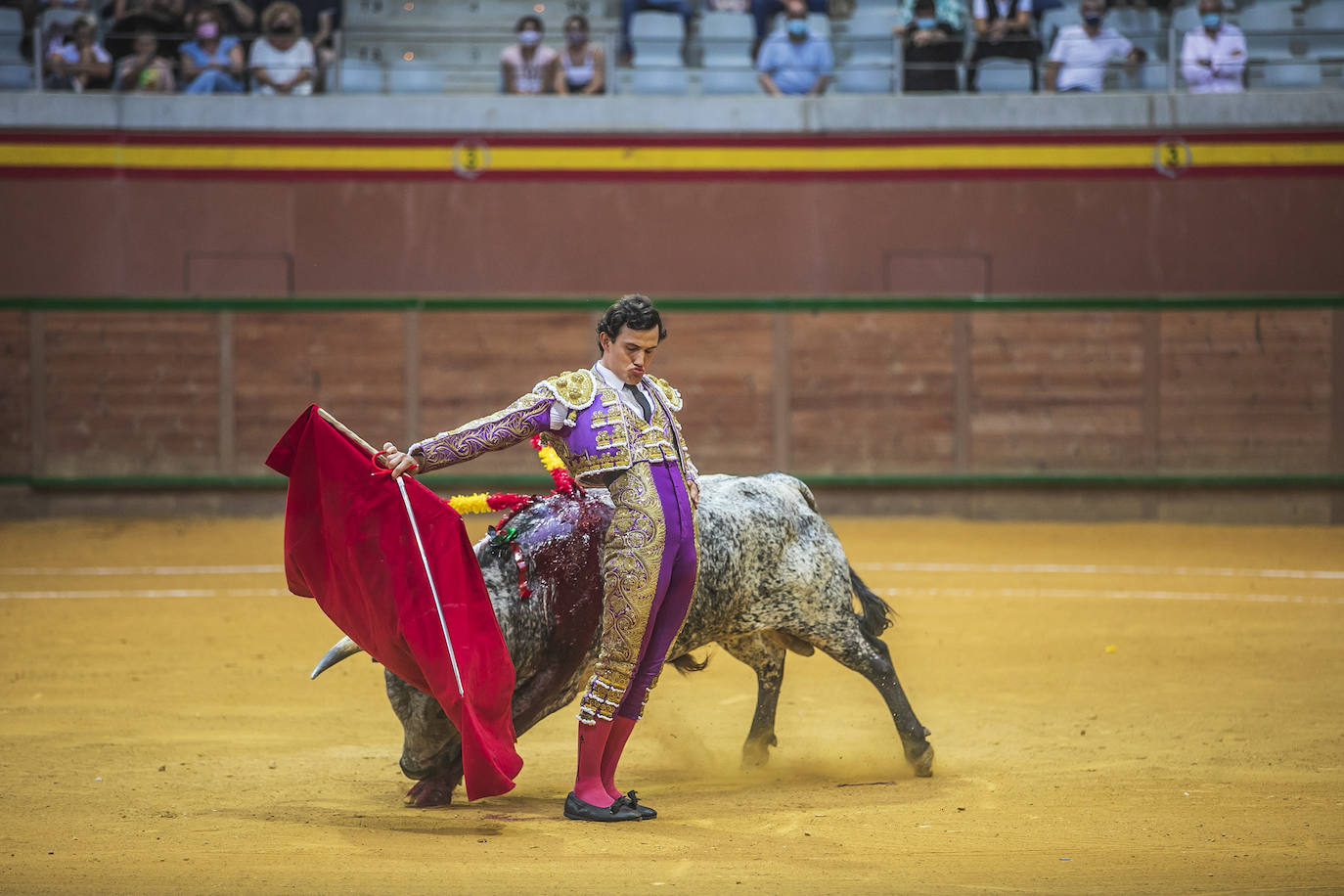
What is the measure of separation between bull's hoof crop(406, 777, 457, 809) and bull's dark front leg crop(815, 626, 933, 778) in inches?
54.5

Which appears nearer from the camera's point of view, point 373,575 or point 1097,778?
point 373,575

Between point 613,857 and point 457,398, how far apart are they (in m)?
9.32

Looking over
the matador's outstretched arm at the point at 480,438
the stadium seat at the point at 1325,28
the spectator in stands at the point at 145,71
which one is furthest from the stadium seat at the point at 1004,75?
the matador's outstretched arm at the point at 480,438

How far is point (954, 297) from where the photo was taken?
12938 millimetres

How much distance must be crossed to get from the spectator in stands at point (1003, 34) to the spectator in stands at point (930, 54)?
0.19 metres

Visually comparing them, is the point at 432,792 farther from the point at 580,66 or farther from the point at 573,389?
the point at 580,66

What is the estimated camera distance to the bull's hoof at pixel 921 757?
5.18 metres

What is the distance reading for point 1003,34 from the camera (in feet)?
43.5

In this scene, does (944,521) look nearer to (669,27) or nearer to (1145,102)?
(1145,102)

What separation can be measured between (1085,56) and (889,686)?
945 cm

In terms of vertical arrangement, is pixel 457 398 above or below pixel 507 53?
below

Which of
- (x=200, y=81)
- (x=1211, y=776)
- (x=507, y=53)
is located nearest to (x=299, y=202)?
(x=200, y=81)

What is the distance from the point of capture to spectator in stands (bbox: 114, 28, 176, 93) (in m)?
13.2

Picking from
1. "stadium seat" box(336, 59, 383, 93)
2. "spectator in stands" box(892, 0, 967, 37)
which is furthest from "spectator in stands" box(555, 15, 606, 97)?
"spectator in stands" box(892, 0, 967, 37)
